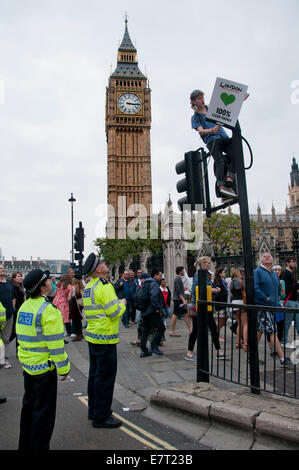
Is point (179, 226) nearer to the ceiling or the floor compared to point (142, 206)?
nearer to the floor

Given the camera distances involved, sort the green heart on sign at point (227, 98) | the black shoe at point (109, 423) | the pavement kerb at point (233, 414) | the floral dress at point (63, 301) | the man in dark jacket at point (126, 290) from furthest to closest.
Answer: the man in dark jacket at point (126, 290), the floral dress at point (63, 301), the green heart on sign at point (227, 98), the black shoe at point (109, 423), the pavement kerb at point (233, 414)

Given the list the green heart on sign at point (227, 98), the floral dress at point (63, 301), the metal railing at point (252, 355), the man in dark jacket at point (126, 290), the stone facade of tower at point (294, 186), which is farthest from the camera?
the stone facade of tower at point (294, 186)

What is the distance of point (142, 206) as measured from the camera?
72.4 meters

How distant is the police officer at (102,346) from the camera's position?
384cm

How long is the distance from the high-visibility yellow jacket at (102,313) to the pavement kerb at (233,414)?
993 mm

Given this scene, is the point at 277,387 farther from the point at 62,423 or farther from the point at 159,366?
the point at 62,423

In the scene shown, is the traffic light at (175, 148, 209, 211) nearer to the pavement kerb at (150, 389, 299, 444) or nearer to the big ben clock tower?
the pavement kerb at (150, 389, 299, 444)

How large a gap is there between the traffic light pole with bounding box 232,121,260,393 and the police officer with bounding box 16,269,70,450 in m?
2.21

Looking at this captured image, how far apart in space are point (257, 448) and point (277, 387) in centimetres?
142

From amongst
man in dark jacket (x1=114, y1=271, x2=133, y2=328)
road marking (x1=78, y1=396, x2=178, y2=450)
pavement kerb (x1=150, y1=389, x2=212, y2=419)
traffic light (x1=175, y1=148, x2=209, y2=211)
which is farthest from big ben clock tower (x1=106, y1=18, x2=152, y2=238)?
road marking (x1=78, y1=396, x2=178, y2=450)

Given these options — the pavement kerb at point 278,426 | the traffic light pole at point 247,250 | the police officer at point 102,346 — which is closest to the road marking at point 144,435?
the police officer at point 102,346

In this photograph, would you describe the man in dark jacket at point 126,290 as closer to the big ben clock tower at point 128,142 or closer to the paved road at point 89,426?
the paved road at point 89,426

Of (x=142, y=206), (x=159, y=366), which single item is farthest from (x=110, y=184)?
(x=159, y=366)

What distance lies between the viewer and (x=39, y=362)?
310 cm
